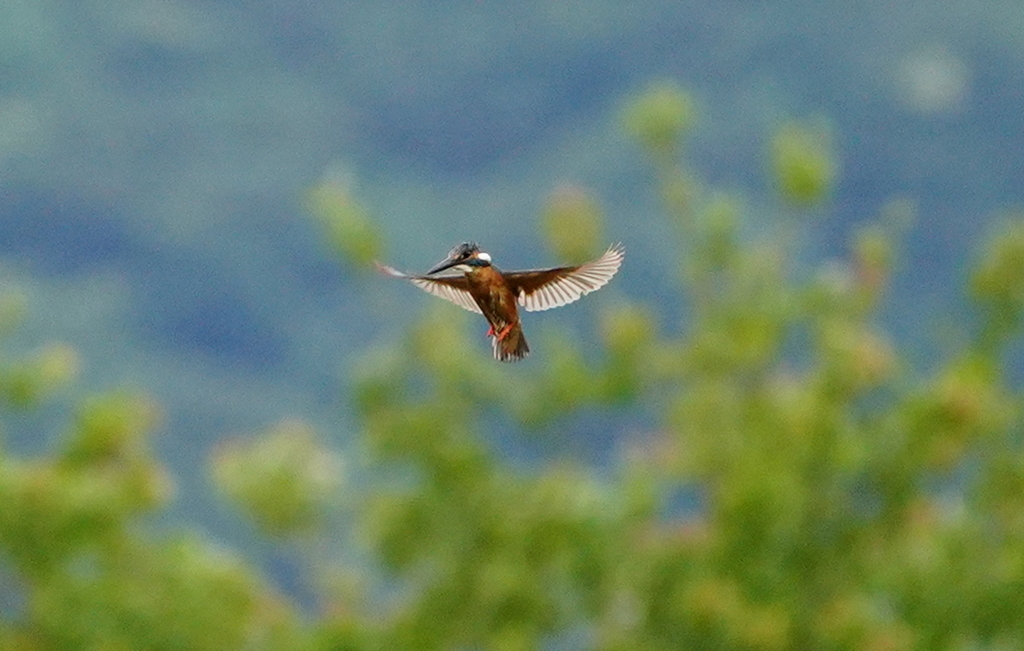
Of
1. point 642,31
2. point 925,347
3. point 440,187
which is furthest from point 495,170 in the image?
point 925,347

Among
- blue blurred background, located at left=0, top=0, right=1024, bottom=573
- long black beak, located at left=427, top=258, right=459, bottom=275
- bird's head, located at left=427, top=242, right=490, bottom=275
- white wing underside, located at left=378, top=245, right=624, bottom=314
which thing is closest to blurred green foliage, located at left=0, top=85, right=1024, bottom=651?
white wing underside, located at left=378, top=245, right=624, bottom=314

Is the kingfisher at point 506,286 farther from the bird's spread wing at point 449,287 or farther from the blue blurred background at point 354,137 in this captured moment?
the blue blurred background at point 354,137

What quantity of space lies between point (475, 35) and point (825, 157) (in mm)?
87078

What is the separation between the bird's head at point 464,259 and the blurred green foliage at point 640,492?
9.01 m

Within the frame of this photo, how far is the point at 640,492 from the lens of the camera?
14.0 meters

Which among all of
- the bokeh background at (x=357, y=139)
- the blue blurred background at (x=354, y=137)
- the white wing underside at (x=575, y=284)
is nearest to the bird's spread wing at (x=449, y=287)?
the white wing underside at (x=575, y=284)

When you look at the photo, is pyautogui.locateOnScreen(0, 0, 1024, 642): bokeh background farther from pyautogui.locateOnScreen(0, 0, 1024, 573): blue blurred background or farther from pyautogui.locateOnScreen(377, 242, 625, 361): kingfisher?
pyautogui.locateOnScreen(377, 242, 625, 361): kingfisher

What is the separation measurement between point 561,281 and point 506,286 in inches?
9.7

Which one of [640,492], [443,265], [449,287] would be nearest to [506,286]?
[449,287]

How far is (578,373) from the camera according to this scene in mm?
14859

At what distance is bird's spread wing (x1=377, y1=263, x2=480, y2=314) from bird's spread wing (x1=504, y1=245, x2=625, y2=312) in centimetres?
8

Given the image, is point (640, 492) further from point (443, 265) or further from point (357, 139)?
point (357, 139)

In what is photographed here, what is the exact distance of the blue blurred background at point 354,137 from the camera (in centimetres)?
7544

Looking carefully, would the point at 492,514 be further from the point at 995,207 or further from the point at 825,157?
the point at 995,207
